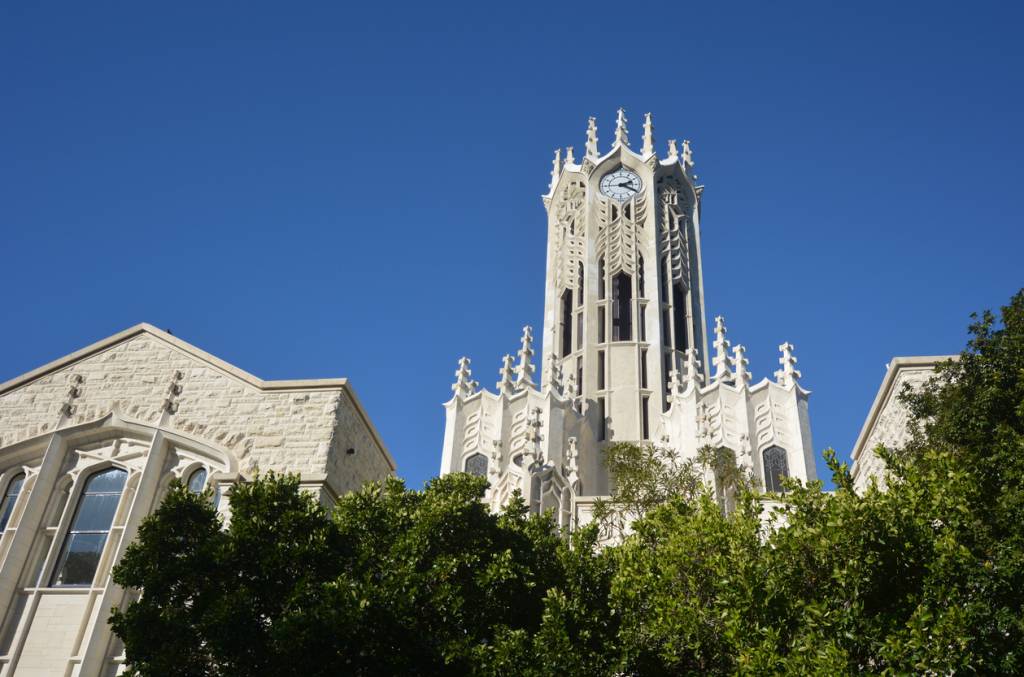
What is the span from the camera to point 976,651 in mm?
10430

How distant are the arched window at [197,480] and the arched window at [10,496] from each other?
10.3ft

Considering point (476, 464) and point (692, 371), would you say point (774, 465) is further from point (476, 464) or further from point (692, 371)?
point (476, 464)

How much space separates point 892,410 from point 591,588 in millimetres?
8119

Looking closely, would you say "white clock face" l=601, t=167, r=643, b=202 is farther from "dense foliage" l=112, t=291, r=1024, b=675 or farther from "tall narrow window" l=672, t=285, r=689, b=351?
"dense foliage" l=112, t=291, r=1024, b=675

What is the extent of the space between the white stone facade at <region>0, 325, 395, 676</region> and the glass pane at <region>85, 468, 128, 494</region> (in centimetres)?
5

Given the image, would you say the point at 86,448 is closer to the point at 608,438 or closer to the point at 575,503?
the point at 575,503

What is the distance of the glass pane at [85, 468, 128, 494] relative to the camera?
16344 mm

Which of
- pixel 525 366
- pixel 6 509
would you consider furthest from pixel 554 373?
pixel 6 509

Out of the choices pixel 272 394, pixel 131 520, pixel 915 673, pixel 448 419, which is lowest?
pixel 915 673

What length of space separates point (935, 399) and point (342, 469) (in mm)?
10321

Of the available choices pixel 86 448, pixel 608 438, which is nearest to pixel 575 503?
pixel 86 448

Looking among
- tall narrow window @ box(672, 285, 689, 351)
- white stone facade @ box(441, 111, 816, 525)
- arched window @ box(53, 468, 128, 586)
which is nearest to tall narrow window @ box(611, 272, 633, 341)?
white stone facade @ box(441, 111, 816, 525)

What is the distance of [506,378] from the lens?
157 ft

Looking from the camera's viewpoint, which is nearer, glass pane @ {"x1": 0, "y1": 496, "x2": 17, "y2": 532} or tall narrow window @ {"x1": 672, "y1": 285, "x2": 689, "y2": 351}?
glass pane @ {"x1": 0, "y1": 496, "x2": 17, "y2": 532}
